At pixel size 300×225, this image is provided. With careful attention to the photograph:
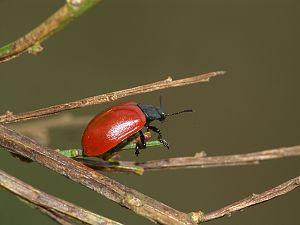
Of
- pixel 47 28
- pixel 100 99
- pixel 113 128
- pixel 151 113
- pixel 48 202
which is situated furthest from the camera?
pixel 151 113

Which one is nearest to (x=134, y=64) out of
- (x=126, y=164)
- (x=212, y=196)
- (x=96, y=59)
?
(x=96, y=59)

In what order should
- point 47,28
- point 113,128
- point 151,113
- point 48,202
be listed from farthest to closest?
point 151,113
point 113,128
point 48,202
point 47,28

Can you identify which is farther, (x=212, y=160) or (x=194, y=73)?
(x=194, y=73)

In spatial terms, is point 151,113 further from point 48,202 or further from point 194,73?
point 194,73

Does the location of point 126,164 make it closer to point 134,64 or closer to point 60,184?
point 60,184

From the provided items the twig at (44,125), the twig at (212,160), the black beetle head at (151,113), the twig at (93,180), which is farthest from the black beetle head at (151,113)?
the twig at (93,180)

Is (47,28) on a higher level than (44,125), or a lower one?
lower

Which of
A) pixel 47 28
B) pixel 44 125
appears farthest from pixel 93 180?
pixel 44 125

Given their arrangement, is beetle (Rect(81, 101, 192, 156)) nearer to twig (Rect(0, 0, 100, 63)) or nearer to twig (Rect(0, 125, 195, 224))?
twig (Rect(0, 125, 195, 224))
